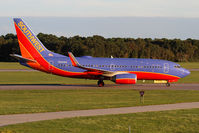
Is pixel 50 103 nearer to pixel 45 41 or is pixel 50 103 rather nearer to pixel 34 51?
pixel 34 51

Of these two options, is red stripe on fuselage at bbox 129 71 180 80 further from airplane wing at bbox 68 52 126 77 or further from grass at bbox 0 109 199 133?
grass at bbox 0 109 199 133

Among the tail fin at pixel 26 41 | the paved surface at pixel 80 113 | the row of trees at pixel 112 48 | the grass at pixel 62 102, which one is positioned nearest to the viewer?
the paved surface at pixel 80 113

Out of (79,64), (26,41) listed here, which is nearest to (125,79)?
(79,64)

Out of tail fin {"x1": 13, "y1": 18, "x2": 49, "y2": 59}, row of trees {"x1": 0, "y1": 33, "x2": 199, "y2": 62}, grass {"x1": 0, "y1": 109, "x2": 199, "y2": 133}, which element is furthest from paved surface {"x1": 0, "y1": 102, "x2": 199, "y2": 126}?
row of trees {"x1": 0, "y1": 33, "x2": 199, "y2": 62}

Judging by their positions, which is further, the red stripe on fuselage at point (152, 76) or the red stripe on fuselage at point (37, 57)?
the red stripe on fuselage at point (152, 76)

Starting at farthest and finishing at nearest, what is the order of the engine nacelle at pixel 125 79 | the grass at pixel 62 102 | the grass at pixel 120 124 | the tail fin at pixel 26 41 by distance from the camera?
the tail fin at pixel 26 41, the engine nacelle at pixel 125 79, the grass at pixel 62 102, the grass at pixel 120 124

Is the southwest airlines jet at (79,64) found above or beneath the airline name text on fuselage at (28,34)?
beneath

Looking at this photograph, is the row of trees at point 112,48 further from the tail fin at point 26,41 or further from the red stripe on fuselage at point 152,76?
the red stripe on fuselage at point 152,76

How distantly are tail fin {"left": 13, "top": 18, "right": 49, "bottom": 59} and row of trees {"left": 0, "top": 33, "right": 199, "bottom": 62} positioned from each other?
78.4 m

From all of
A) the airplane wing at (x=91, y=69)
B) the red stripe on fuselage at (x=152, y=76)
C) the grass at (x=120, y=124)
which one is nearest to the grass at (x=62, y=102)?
the grass at (x=120, y=124)

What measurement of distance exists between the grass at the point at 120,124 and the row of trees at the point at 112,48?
10168cm

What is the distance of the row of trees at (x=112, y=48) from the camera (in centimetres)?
13712

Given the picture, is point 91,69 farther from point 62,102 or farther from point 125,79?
point 62,102

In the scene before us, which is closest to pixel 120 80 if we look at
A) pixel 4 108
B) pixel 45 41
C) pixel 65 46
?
pixel 4 108
